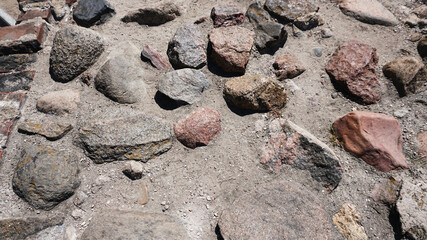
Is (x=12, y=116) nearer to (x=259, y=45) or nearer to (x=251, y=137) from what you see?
(x=251, y=137)

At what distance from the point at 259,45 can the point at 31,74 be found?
5.28ft

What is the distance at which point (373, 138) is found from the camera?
5.16 feet

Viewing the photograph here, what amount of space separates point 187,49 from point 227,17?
1.38 ft

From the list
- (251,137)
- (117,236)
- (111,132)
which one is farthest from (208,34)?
(117,236)

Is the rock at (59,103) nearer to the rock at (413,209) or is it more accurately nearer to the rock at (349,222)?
the rock at (349,222)

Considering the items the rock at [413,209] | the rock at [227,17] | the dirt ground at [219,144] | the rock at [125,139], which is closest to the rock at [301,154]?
the dirt ground at [219,144]

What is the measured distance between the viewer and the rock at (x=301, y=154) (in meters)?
1.50

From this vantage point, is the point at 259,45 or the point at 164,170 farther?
the point at 259,45

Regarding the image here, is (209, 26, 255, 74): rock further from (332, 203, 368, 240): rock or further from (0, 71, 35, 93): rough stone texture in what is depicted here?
(0, 71, 35, 93): rough stone texture

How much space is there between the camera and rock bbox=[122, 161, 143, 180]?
1.49 metres

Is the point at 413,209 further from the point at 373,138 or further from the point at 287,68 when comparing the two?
the point at 287,68

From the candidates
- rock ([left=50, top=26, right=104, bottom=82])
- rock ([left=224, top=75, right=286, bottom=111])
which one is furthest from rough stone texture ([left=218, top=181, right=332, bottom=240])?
rock ([left=50, top=26, right=104, bottom=82])

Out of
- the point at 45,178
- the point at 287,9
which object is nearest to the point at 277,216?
the point at 45,178

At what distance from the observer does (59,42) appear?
1.83m
